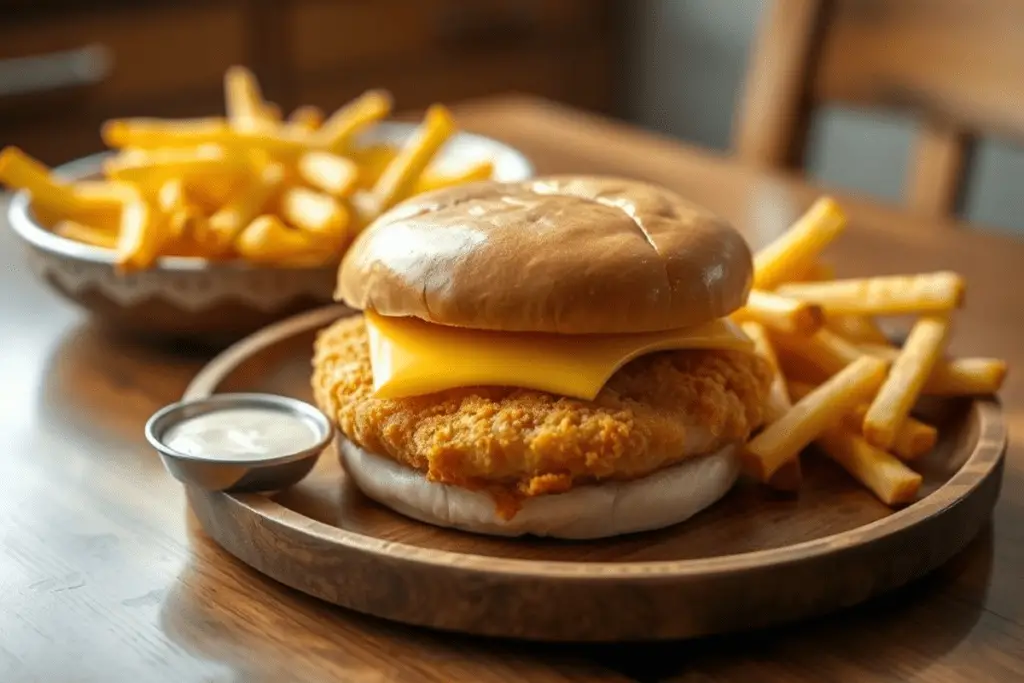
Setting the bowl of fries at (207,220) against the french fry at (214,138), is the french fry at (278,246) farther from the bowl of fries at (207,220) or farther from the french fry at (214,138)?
the french fry at (214,138)

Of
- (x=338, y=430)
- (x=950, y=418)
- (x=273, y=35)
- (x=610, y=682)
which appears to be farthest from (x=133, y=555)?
(x=273, y=35)

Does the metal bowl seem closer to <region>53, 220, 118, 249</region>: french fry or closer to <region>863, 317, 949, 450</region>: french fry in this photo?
<region>53, 220, 118, 249</region>: french fry

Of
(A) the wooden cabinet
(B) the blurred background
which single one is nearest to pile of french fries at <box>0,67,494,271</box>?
(B) the blurred background

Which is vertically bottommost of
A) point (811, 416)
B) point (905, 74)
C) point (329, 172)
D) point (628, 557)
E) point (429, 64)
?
point (429, 64)

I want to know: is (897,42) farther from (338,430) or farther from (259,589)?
(259,589)

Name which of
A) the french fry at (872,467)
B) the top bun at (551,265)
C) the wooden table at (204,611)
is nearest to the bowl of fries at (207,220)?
the wooden table at (204,611)

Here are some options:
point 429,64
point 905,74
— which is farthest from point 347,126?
point 429,64

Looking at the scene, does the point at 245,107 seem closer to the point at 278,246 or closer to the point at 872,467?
the point at 278,246
